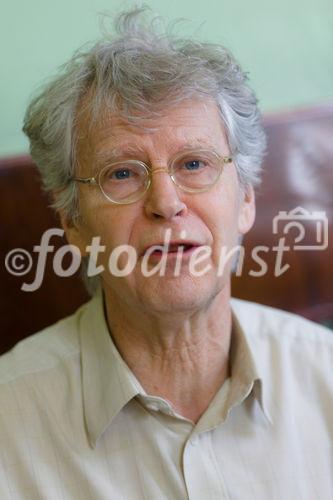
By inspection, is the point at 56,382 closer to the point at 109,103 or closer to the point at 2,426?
the point at 2,426

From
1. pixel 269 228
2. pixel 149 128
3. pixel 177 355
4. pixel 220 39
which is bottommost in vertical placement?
pixel 177 355

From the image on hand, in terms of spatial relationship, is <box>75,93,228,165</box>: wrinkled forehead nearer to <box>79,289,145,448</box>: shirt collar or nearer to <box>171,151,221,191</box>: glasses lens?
<box>171,151,221,191</box>: glasses lens

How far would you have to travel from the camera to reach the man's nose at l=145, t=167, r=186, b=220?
1089 millimetres

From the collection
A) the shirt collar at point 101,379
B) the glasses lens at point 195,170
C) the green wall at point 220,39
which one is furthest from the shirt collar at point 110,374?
the green wall at point 220,39

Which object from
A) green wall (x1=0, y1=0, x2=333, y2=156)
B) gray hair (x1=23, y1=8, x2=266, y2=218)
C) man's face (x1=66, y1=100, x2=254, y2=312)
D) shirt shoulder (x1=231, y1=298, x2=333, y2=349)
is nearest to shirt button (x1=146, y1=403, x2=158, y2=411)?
man's face (x1=66, y1=100, x2=254, y2=312)

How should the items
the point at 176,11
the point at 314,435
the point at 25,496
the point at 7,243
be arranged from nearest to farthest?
the point at 25,496
the point at 314,435
the point at 7,243
the point at 176,11

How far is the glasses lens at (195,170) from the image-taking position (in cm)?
114

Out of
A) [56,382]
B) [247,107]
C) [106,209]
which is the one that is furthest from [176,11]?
[56,382]

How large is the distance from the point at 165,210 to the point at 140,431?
0.40 meters

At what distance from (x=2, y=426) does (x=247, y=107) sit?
742 millimetres

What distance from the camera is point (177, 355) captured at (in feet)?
4.11

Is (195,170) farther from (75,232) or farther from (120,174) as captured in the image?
(75,232)

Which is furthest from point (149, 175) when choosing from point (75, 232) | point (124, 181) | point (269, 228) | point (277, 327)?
point (269, 228)

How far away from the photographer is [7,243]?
1.49m
